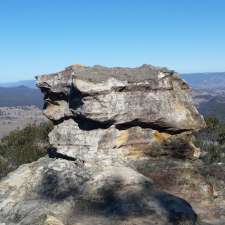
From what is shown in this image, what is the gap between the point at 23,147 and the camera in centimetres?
4206

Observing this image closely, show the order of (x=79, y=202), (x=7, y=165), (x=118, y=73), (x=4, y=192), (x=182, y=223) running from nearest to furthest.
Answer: (x=182, y=223), (x=79, y=202), (x=4, y=192), (x=118, y=73), (x=7, y=165)

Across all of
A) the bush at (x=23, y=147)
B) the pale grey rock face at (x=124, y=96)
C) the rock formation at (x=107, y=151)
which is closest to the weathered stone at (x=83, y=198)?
the rock formation at (x=107, y=151)

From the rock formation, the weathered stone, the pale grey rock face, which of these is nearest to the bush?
the pale grey rock face

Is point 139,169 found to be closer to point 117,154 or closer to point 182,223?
point 117,154

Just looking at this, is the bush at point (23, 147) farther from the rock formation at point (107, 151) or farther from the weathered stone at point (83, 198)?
the weathered stone at point (83, 198)

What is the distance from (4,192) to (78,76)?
239 inches

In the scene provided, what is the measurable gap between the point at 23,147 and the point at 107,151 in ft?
75.0

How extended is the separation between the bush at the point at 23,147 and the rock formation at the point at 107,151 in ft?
56.5

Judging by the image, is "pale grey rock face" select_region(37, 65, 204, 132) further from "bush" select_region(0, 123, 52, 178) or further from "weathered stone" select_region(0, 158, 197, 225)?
"bush" select_region(0, 123, 52, 178)

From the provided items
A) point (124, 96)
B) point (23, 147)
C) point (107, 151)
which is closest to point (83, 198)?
point (107, 151)

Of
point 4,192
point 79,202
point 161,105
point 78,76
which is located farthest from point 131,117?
point 4,192

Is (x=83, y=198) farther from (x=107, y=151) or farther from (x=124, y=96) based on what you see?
(x=124, y=96)

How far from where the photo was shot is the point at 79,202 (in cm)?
1783

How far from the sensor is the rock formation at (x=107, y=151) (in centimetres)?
1725
